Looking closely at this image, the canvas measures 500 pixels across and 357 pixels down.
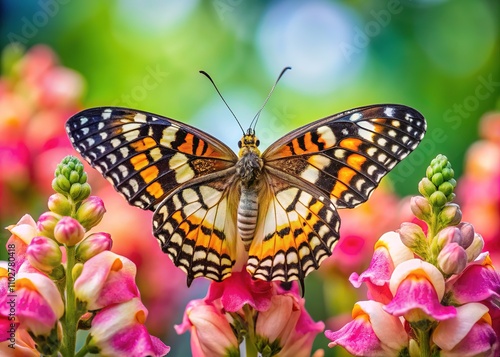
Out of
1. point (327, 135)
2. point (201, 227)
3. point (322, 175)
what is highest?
point (327, 135)

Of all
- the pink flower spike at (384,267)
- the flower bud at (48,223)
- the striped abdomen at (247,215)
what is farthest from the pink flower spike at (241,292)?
the flower bud at (48,223)

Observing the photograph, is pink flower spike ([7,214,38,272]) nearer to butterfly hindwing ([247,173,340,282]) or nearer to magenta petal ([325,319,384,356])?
butterfly hindwing ([247,173,340,282])

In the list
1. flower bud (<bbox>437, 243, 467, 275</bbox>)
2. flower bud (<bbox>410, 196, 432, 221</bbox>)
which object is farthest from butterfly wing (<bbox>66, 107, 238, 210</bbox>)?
flower bud (<bbox>437, 243, 467, 275</bbox>)

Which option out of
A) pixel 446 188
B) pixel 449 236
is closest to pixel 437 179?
pixel 446 188

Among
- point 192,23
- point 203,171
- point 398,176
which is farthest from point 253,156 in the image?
point 192,23

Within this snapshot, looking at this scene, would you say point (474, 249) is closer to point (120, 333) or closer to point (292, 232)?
point (292, 232)

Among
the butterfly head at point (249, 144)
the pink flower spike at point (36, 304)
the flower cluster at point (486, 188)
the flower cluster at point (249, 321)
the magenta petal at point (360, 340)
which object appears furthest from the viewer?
the flower cluster at point (486, 188)

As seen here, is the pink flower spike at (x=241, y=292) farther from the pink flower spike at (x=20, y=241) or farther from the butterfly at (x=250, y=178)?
the pink flower spike at (x=20, y=241)
